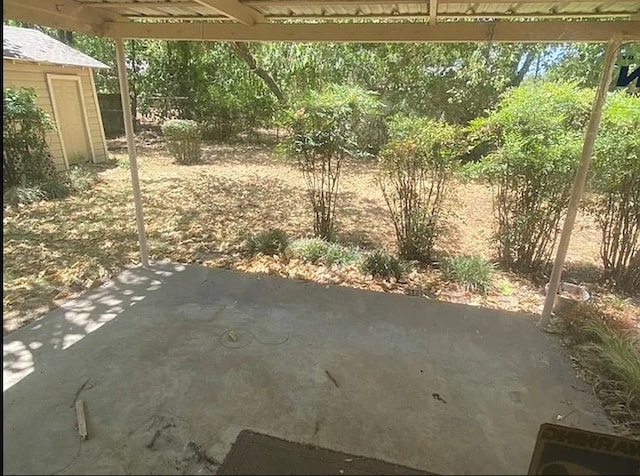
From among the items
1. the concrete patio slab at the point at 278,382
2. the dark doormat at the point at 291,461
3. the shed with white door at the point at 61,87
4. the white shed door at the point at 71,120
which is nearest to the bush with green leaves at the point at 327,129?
the concrete patio slab at the point at 278,382

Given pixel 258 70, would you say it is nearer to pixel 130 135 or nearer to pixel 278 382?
pixel 130 135

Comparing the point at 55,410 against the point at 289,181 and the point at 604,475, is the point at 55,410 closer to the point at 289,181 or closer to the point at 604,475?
the point at 604,475

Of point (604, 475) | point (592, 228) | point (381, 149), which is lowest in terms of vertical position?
point (592, 228)

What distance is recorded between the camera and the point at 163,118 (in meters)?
11.8

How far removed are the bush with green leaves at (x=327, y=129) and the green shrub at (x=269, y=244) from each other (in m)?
0.70

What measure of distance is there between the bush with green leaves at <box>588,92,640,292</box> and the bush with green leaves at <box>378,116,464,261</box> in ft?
3.99

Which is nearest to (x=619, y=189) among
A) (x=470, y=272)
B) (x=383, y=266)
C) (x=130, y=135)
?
(x=470, y=272)

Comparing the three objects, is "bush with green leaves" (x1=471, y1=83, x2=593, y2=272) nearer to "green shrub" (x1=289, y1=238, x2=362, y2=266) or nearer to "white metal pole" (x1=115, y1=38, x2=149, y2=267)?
"green shrub" (x1=289, y1=238, x2=362, y2=266)

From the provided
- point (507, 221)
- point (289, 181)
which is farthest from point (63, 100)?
point (507, 221)

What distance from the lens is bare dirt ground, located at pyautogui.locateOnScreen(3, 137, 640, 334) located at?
12.3ft

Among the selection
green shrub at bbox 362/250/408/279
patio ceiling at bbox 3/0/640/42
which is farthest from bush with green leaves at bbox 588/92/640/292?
green shrub at bbox 362/250/408/279

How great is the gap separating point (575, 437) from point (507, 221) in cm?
330

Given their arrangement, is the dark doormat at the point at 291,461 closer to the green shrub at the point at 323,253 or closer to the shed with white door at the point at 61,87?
the green shrub at the point at 323,253

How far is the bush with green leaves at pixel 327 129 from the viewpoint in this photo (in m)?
4.25
